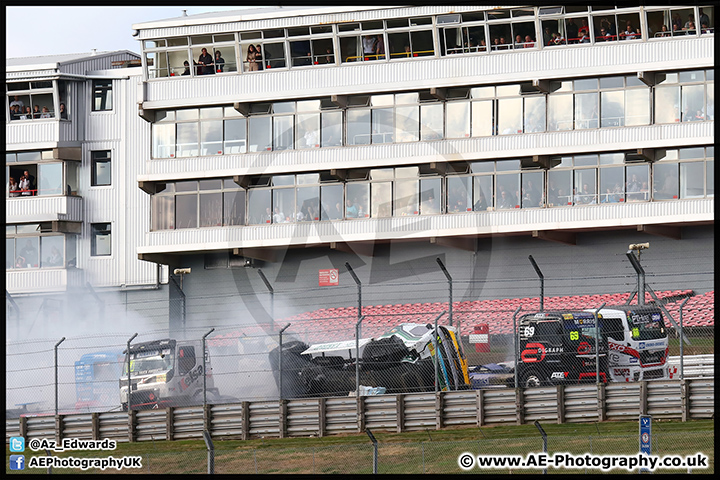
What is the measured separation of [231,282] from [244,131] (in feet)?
20.0

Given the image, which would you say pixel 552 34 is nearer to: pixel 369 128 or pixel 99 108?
pixel 369 128

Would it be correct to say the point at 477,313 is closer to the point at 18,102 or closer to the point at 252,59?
the point at 252,59

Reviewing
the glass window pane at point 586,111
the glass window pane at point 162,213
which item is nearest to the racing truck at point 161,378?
the glass window pane at point 162,213

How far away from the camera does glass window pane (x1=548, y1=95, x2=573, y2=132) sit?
119 feet

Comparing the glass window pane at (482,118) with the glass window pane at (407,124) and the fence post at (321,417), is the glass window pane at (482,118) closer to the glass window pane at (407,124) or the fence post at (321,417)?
the glass window pane at (407,124)

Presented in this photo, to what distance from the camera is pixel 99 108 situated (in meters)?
42.8

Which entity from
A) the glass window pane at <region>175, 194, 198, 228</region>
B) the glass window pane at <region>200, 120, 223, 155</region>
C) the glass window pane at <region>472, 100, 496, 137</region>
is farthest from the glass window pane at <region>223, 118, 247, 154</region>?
the glass window pane at <region>472, 100, 496, 137</region>

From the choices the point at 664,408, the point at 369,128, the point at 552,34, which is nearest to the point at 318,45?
the point at 369,128

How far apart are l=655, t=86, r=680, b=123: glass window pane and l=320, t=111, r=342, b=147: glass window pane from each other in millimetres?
11326

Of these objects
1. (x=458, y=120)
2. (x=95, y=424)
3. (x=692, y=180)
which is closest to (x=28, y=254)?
(x=458, y=120)

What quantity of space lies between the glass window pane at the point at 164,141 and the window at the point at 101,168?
13.1 feet

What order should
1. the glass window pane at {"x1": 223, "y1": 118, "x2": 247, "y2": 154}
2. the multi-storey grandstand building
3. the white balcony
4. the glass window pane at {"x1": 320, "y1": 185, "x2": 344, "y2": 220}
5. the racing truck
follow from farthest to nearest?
the white balcony
the glass window pane at {"x1": 223, "y1": 118, "x2": 247, "y2": 154}
the glass window pane at {"x1": 320, "y1": 185, "x2": 344, "y2": 220}
the multi-storey grandstand building
the racing truck

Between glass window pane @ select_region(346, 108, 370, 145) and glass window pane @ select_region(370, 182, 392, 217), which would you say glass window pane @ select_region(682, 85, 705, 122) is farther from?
glass window pane @ select_region(346, 108, 370, 145)

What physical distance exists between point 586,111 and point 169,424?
19.9 metres
